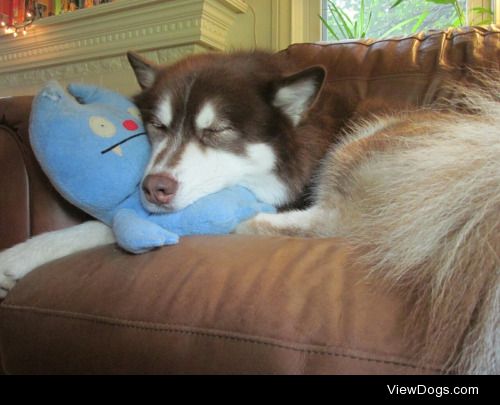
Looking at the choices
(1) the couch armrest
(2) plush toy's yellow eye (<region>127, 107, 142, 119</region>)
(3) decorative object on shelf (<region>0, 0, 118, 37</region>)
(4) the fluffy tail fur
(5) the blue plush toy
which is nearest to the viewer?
(4) the fluffy tail fur

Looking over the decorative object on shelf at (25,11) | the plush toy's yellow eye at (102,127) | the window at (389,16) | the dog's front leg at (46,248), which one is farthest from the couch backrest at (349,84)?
the decorative object on shelf at (25,11)

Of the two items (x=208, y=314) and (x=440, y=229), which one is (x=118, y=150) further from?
(x=440, y=229)

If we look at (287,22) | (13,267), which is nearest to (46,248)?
(13,267)

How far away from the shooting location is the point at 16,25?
361cm

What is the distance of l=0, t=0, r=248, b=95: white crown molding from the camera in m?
2.85

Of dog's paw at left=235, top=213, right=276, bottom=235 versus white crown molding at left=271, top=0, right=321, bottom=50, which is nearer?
dog's paw at left=235, top=213, right=276, bottom=235

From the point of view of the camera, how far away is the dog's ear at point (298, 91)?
1213 mm

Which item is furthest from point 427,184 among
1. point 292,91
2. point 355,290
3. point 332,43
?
point 332,43

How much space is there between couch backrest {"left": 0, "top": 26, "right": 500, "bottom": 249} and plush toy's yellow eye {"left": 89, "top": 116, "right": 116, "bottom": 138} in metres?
0.23

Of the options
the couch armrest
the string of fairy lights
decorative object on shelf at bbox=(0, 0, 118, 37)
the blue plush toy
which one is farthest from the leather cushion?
the string of fairy lights

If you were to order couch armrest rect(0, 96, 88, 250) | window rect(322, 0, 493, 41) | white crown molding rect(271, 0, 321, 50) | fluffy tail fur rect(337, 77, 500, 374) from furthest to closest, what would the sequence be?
white crown molding rect(271, 0, 321, 50) < window rect(322, 0, 493, 41) < couch armrest rect(0, 96, 88, 250) < fluffy tail fur rect(337, 77, 500, 374)

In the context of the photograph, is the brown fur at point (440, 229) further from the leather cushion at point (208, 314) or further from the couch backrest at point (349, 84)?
the couch backrest at point (349, 84)

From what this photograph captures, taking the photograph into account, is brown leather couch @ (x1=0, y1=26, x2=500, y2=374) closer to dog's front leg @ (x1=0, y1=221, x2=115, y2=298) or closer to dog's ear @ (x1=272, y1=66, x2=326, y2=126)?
dog's front leg @ (x1=0, y1=221, x2=115, y2=298)

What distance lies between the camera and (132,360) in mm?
762
